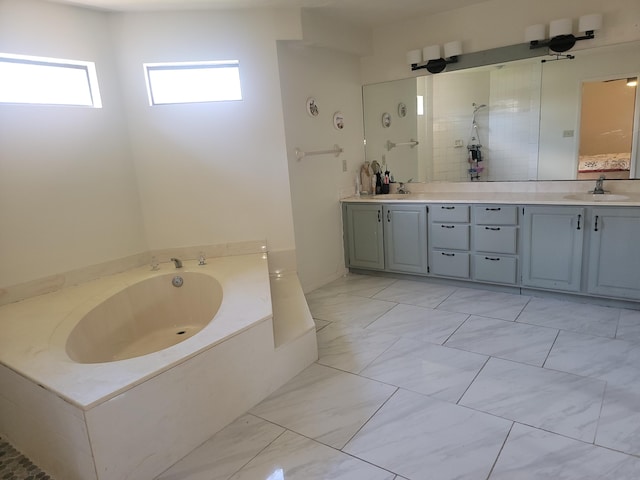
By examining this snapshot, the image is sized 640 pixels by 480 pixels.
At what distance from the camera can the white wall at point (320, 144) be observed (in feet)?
11.7

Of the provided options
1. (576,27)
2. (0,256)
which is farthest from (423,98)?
(0,256)

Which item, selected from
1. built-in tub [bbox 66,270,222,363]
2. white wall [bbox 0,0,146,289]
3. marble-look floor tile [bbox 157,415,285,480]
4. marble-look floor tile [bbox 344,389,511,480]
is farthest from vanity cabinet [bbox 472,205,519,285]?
white wall [bbox 0,0,146,289]

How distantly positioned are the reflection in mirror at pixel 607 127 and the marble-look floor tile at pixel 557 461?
2.51 metres

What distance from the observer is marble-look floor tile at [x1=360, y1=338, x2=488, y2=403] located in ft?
7.33

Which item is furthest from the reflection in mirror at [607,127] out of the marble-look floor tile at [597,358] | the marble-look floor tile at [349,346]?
the marble-look floor tile at [349,346]

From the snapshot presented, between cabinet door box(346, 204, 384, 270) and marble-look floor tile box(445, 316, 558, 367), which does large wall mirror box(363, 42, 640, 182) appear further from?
marble-look floor tile box(445, 316, 558, 367)

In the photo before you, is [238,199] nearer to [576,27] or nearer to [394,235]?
[394,235]

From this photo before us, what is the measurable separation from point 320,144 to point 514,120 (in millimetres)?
1788

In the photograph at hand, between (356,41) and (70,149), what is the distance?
9.11 feet

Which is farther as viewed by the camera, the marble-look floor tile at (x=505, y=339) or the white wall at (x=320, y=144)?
the white wall at (x=320, y=144)

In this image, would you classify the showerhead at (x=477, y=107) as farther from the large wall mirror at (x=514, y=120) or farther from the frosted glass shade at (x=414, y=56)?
the frosted glass shade at (x=414, y=56)

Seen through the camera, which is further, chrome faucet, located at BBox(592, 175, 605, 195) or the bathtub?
chrome faucet, located at BBox(592, 175, 605, 195)

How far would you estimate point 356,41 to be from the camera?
4.04 meters

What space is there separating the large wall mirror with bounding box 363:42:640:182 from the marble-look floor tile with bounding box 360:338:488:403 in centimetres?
204
